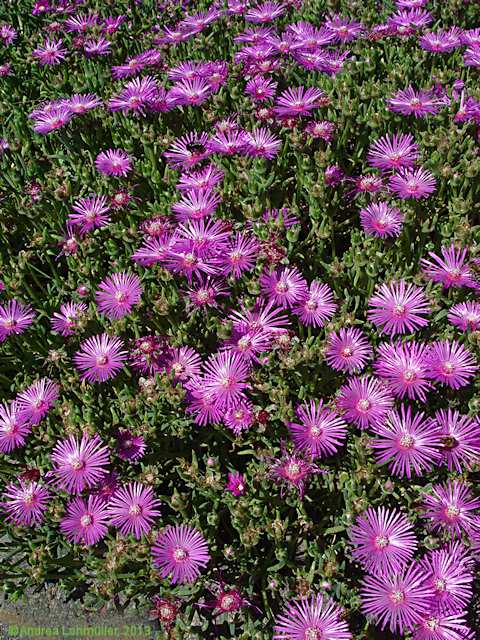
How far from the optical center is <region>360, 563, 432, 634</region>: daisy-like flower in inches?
56.7

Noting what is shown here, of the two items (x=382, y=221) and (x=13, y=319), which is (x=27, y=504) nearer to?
(x=13, y=319)

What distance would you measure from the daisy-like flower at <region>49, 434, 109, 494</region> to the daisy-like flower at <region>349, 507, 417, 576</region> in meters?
0.70

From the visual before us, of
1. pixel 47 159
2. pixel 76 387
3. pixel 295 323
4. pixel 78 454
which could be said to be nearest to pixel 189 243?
pixel 295 323

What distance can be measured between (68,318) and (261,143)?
37.1 inches

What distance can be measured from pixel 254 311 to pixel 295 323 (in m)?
0.19

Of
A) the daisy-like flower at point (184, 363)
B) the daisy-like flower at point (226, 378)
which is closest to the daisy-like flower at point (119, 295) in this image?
the daisy-like flower at point (184, 363)

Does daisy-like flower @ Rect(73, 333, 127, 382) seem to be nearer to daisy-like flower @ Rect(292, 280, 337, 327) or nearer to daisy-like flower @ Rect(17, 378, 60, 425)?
daisy-like flower @ Rect(17, 378, 60, 425)

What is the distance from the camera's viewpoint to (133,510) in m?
1.63

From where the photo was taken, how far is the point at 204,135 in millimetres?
2377

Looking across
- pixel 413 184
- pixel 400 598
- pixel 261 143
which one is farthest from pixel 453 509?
pixel 261 143

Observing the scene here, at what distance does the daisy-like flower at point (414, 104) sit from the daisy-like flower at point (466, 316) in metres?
0.91

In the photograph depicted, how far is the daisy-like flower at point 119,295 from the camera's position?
1.96 metres

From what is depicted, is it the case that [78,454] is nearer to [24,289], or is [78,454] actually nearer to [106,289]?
[106,289]

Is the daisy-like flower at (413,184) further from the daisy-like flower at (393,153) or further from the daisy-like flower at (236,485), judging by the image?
the daisy-like flower at (236,485)
